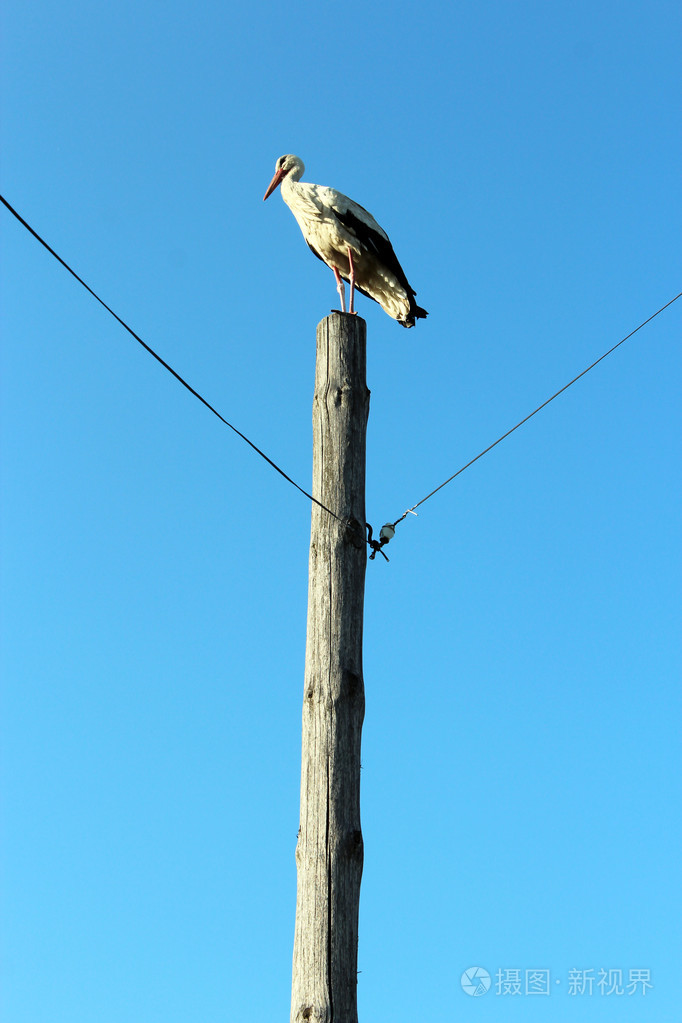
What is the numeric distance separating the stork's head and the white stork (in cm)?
33

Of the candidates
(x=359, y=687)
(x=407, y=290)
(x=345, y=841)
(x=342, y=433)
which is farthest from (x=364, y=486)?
(x=407, y=290)

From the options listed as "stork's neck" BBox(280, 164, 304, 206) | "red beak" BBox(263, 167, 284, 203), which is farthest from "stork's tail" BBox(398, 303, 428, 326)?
"red beak" BBox(263, 167, 284, 203)

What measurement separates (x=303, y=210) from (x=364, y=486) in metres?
3.67

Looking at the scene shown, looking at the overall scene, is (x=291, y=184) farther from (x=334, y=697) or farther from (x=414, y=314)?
(x=334, y=697)

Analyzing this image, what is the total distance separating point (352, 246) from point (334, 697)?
4.04 metres

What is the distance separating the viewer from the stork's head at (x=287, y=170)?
24.4 feet

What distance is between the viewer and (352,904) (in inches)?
130

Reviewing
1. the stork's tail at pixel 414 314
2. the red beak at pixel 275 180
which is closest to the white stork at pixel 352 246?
the stork's tail at pixel 414 314

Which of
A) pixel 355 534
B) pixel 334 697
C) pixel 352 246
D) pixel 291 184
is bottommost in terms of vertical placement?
pixel 334 697

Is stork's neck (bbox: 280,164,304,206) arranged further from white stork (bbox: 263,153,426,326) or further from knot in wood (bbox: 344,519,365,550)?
knot in wood (bbox: 344,519,365,550)

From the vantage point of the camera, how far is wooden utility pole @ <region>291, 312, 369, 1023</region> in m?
3.21

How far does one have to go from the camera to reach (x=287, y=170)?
7.50 metres

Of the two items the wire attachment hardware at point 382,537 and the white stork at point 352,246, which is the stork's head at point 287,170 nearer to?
the white stork at point 352,246

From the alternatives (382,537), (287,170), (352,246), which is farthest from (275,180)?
(382,537)
